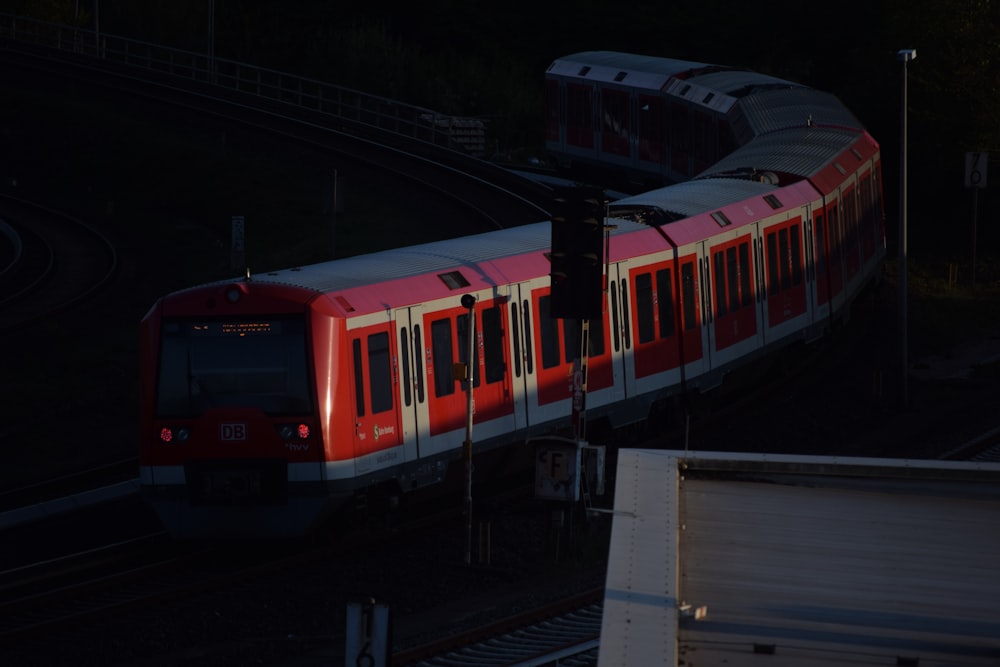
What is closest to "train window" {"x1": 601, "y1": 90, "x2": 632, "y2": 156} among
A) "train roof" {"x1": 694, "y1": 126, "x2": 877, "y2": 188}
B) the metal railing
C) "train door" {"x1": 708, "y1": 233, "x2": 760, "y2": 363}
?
the metal railing

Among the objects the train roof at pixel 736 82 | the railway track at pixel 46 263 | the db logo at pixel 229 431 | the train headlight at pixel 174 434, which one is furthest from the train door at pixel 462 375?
the train roof at pixel 736 82

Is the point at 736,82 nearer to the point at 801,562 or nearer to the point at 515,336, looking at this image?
the point at 515,336

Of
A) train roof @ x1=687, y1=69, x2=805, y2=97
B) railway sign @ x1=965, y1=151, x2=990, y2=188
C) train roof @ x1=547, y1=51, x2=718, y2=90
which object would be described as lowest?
railway sign @ x1=965, y1=151, x2=990, y2=188

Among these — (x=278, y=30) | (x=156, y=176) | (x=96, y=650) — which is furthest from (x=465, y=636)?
(x=278, y=30)

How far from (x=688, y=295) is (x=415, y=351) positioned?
6.50m

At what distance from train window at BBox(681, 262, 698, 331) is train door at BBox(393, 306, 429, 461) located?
6.18 m

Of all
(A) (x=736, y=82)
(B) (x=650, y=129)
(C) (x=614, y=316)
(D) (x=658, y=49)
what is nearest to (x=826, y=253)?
(C) (x=614, y=316)

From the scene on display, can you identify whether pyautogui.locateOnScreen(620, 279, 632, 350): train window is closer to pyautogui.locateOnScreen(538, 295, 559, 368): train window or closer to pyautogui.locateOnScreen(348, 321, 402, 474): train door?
pyautogui.locateOnScreen(538, 295, 559, 368): train window

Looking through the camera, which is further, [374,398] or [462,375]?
[462,375]

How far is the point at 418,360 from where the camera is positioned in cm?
1836

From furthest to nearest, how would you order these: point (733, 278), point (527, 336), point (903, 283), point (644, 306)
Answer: point (903, 283) → point (733, 278) → point (644, 306) → point (527, 336)

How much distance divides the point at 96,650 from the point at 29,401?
41.0 feet

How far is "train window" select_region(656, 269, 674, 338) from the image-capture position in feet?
75.0

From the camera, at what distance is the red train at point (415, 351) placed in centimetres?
1686
